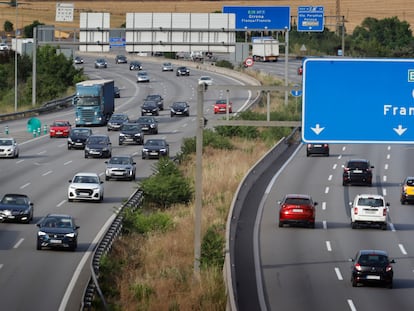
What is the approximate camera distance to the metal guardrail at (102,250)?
30812mm

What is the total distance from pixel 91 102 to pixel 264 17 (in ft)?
50.3

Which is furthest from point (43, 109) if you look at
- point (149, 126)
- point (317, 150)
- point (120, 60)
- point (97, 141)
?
point (120, 60)

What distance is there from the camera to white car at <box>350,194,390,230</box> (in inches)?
1903

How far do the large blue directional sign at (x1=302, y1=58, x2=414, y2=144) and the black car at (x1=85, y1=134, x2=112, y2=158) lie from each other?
40777 millimetres

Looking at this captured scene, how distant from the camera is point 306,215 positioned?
48.0m

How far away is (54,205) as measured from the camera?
50781mm

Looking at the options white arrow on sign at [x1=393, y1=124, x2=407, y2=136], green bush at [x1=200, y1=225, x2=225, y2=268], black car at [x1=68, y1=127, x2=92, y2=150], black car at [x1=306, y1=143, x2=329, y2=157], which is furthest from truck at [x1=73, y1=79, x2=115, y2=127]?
white arrow on sign at [x1=393, y1=124, x2=407, y2=136]

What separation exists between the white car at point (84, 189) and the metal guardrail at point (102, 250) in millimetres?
1830

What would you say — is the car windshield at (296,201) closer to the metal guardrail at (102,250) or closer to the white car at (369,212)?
the white car at (369,212)

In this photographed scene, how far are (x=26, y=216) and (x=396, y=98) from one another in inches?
821

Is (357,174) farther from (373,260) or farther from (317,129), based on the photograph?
(317,129)

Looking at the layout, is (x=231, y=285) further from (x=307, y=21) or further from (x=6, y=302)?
(x=307, y=21)

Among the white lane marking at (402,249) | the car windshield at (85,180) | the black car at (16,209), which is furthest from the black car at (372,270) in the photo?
the car windshield at (85,180)

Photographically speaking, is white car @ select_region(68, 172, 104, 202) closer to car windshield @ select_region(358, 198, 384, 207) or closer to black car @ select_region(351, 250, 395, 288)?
car windshield @ select_region(358, 198, 384, 207)
